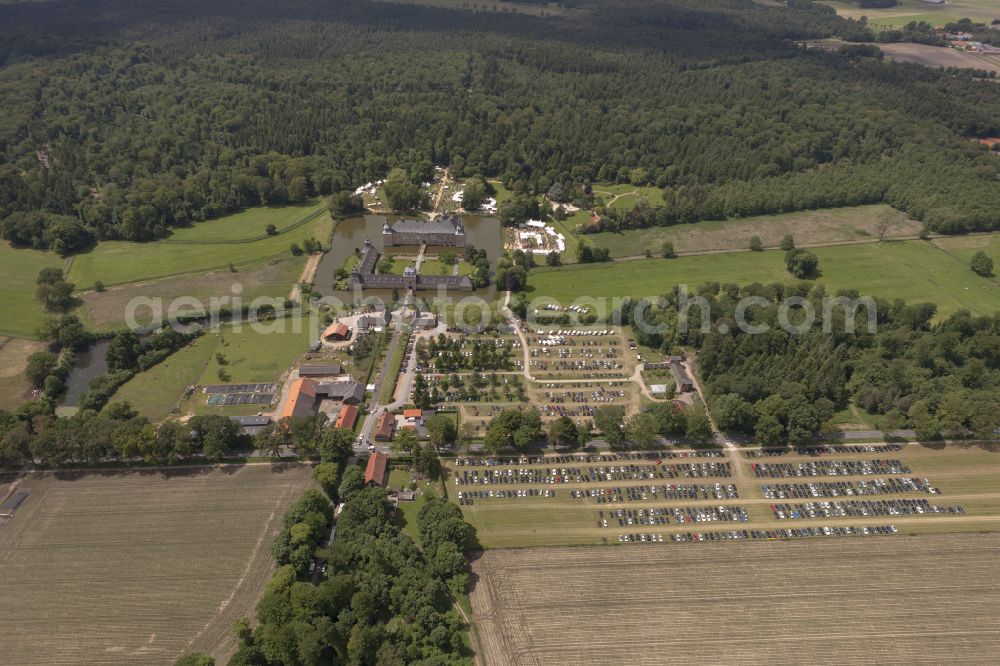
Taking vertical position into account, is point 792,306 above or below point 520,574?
above

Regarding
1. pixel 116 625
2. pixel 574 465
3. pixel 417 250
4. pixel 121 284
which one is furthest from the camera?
pixel 417 250

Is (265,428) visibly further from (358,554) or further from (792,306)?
(792,306)

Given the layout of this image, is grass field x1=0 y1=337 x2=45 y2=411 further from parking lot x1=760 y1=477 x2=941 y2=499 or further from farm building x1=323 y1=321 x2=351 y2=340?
parking lot x1=760 y1=477 x2=941 y2=499

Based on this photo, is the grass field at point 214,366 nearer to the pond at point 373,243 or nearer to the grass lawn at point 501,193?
the pond at point 373,243

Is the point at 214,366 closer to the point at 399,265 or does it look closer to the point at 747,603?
the point at 399,265

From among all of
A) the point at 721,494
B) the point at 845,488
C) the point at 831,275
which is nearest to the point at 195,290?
the point at 721,494

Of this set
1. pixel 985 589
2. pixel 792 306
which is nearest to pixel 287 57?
pixel 792 306
